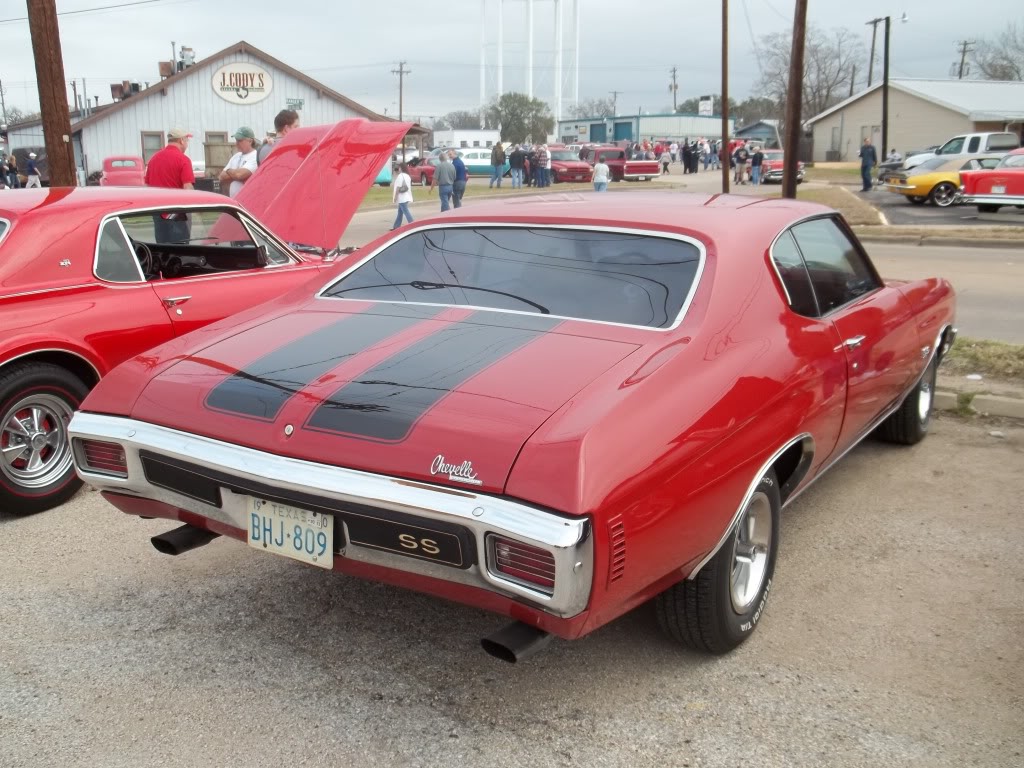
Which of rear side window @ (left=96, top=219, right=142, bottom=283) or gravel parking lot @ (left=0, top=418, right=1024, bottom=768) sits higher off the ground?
rear side window @ (left=96, top=219, right=142, bottom=283)

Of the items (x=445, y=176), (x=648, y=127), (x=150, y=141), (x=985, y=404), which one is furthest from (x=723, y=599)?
(x=648, y=127)

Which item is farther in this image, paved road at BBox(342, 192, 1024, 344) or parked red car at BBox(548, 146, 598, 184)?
parked red car at BBox(548, 146, 598, 184)

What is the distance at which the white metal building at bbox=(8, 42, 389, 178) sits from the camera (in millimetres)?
40750

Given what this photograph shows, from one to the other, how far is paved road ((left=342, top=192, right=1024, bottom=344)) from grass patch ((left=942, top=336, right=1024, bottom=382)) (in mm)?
1240

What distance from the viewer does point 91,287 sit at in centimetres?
475

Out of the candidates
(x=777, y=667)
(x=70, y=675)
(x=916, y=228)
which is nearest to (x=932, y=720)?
(x=777, y=667)

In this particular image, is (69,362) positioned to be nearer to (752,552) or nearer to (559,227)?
(559,227)

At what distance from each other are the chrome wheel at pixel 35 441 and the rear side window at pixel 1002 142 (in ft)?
98.8

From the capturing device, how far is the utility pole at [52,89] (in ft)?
31.2

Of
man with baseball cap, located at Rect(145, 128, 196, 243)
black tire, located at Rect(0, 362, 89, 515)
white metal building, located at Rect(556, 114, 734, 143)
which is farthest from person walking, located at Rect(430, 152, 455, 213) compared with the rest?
white metal building, located at Rect(556, 114, 734, 143)

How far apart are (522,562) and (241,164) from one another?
9.49 meters

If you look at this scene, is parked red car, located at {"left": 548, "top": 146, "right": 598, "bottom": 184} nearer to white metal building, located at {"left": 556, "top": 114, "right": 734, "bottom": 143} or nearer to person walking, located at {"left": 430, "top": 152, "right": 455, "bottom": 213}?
person walking, located at {"left": 430, "top": 152, "right": 455, "bottom": 213}

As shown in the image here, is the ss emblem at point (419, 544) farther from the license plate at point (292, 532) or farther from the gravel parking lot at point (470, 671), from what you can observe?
the gravel parking lot at point (470, 671)

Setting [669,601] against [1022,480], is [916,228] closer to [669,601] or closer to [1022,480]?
[1022,480]
